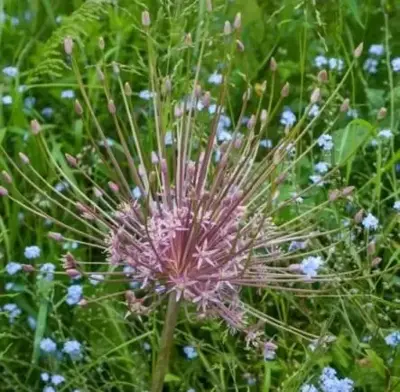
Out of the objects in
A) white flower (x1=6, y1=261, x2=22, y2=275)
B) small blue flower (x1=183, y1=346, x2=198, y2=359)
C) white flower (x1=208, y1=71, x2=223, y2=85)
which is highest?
white flower (x1=208, y1=71, x2=223, y2=85)

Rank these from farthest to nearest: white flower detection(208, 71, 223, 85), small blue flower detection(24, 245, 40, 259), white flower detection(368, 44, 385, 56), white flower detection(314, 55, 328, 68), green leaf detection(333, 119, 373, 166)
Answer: white flower detection(368, 44, 385, 56), white flower detection(314, 55, 328, 68), white flower detection(208, 71, 223, 85), green leaf detection(333, 119, 373, 166), small blue flower detection(24, 245, 40, 259)

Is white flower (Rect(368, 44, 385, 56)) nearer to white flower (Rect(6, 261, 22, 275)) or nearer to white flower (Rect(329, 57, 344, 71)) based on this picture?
white flower (Rect(329, 57, 344, 71))

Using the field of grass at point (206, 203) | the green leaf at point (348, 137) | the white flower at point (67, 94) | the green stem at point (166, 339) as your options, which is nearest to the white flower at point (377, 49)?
the field of grass at point (206, 203)

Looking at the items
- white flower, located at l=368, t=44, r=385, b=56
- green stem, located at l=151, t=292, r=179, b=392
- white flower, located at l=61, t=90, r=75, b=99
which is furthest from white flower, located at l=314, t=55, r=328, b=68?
green stem, located at l=151, t=292, r=179, b=392

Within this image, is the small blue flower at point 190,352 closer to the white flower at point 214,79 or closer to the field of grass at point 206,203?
the field of grass at point 206,203

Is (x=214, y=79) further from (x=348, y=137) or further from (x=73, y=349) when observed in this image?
(x=73, y=349)

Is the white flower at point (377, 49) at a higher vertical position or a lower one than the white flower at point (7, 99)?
lower
